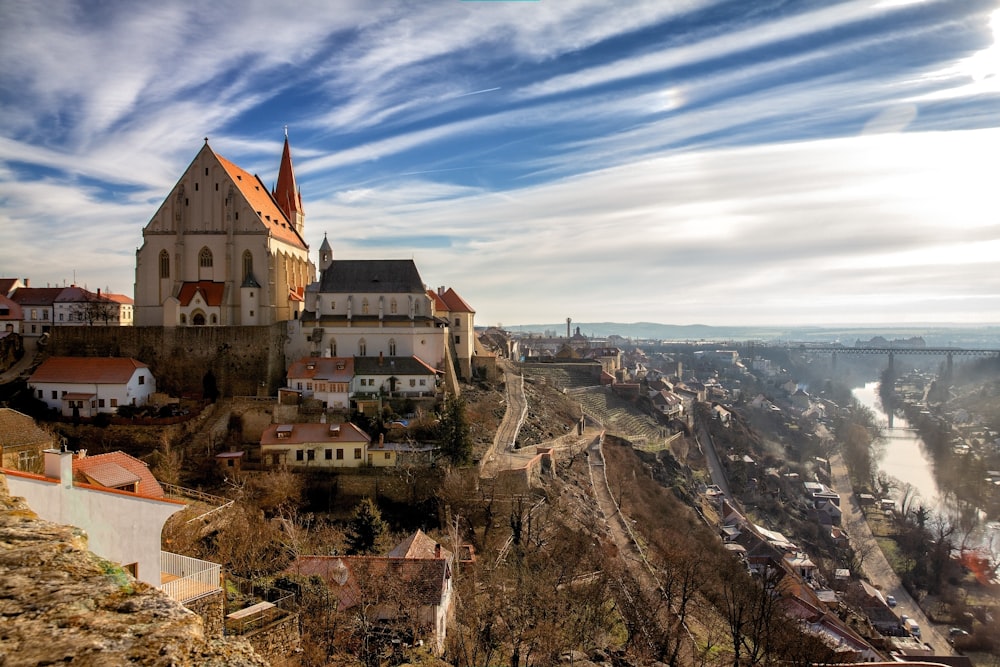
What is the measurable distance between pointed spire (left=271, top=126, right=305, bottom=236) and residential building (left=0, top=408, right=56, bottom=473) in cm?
2755

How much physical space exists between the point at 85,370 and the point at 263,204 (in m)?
15.8

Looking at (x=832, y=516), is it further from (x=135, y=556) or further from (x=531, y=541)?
(x=135, y=556)

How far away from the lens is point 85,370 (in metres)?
38.3

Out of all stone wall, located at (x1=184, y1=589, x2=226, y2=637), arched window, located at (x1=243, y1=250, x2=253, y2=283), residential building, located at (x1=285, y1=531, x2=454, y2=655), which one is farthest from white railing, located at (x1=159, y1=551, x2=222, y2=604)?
arched window, located at (x1=243, y1=250, x2=253, y2=283)

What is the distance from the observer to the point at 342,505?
33000 mm

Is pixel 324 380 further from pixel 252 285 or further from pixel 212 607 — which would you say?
pixel 212 607

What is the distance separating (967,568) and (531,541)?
3883 cm

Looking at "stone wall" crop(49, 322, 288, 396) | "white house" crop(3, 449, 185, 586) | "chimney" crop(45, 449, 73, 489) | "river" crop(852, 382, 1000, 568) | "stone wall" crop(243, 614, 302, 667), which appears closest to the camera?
"white house" crop(3, 449, 185, 586)

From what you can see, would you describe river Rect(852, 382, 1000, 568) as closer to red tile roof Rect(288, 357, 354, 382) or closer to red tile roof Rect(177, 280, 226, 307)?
red tile roof Rect(288, 357, 354, 382)

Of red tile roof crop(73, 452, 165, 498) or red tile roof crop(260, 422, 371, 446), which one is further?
red tile roof crop(260, 422, 371, 446)

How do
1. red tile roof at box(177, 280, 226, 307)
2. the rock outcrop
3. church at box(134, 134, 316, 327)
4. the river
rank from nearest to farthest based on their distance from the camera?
the rock outcrop, red tile roof at box(177, 280, 226, 307), church at box(134, 134, 316, 327), the river

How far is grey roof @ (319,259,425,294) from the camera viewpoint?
43.6 metres

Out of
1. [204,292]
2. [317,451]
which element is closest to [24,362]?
[204,292]

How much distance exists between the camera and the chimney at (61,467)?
11.5m
